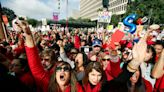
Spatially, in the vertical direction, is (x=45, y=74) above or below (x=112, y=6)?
below

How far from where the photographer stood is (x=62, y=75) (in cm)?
398

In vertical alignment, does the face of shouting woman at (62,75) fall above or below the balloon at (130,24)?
below

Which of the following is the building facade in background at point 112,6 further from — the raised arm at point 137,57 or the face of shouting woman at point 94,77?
the raised arm at point 137,57

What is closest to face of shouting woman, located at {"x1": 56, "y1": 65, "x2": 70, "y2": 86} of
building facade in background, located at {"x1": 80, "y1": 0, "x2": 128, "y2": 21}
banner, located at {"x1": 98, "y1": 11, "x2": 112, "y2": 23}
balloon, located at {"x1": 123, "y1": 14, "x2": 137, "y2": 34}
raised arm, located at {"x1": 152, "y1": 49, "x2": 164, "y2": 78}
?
raised arm, located at {"x1": 152, "y1": 49, "x2": 164, "y2": 78}

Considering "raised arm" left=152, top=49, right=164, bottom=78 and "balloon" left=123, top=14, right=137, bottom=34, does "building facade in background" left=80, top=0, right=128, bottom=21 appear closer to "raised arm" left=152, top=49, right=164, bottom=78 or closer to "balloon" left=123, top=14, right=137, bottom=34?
"balloon" left=123, top=14, right=137, bottom=34

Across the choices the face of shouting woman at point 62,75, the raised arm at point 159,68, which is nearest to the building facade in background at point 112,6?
the raised arm at point 159,68

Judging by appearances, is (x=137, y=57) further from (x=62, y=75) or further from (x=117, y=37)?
(x=117, y=37)

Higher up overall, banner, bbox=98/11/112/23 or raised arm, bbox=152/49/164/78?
banner, bbox=98/11/112/23

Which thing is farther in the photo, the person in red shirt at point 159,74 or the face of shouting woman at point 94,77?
the person in red shirt at point 159,74

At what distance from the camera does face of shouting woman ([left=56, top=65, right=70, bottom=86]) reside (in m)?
3.95

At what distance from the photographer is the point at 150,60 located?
17.4 ft

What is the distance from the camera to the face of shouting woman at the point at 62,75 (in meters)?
3.95

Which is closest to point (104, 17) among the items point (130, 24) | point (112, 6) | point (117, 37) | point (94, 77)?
point (130, 24)

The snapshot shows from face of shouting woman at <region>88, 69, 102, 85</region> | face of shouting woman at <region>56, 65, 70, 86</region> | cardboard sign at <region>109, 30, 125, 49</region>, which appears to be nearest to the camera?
face of shouting woman at <region>56, 65, 70, 86</region>
